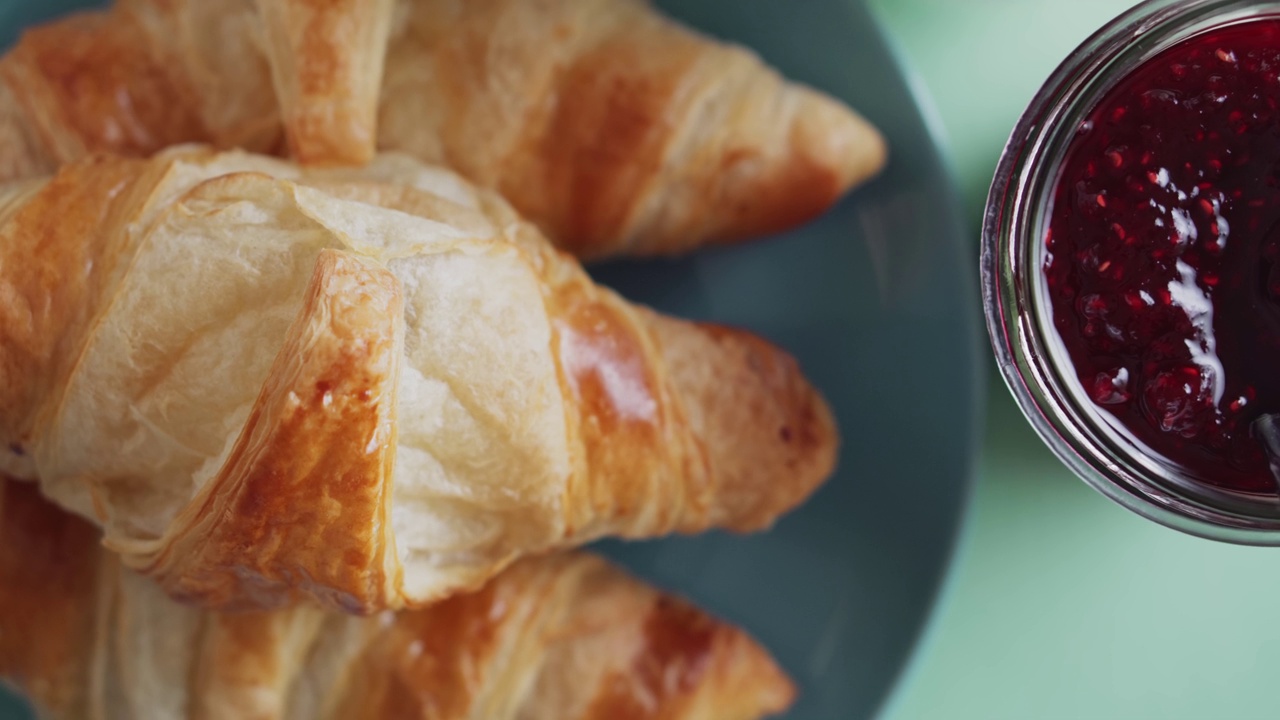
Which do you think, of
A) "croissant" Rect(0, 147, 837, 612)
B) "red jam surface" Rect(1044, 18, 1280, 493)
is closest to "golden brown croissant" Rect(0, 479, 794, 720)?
"croissant" Rect(0, 147, 837, 612)

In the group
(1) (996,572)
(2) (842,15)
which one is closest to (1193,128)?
(2) (842,15)

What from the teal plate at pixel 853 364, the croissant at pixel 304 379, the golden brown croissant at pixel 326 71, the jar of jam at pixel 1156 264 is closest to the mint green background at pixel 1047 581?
the teal plate at pixel 853 364

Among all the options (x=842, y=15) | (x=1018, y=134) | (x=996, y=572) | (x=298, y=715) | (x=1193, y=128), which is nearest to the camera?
(x=1193, y=128)

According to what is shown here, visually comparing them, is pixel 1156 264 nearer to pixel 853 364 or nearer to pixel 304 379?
pixel 853 364

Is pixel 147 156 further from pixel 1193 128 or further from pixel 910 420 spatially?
pixel 1193 128

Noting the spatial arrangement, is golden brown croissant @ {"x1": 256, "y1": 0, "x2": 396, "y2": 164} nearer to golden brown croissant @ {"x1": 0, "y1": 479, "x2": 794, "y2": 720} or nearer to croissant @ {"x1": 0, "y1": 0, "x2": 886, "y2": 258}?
croissant @ {"x1": 0, "y1": 0, "x2": 886, "y2": 258}

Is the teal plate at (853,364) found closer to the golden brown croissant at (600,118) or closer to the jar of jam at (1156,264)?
the golden brown croissant at (600,118)

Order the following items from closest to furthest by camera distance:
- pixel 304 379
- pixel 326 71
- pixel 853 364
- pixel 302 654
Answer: pixel 304 379 < pixel 326 71 < pixel 302 654 < pixel 853 364

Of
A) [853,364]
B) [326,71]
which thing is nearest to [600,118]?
[326,71]
